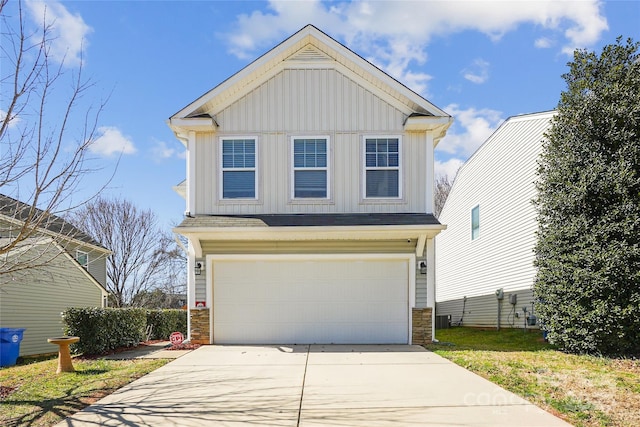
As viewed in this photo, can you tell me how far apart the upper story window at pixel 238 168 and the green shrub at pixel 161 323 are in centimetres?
605

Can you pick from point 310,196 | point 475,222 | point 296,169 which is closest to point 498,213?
point 475,222

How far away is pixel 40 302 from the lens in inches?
631

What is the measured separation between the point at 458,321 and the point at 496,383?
42.8ft

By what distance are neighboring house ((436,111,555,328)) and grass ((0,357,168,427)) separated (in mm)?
9795

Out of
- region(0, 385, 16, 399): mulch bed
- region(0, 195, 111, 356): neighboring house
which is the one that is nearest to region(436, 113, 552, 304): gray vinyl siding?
region(0, 385, 16, 399): mulch bed

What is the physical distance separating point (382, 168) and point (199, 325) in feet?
18.2

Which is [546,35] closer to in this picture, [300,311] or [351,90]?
[351,90]

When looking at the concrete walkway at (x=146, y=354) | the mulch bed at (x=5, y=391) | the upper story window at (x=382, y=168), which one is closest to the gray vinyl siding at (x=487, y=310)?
the upper story window at (x=382, y=168)

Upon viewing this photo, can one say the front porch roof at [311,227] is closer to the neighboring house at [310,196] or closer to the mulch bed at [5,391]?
the neighboring house at [310,196]

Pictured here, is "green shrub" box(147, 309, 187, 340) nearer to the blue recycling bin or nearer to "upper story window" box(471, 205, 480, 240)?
the blue recycling bin

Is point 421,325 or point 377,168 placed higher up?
point 377,168

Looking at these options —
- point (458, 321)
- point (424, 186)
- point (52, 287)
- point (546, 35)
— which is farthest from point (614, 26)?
point (52, 287)

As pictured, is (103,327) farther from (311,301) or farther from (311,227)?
(311,227)

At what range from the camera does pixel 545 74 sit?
13.5m
